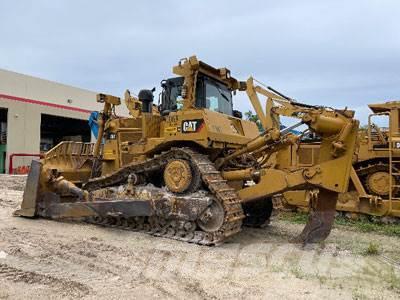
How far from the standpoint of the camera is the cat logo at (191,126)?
276 inches

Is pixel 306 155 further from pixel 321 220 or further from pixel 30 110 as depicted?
pixel 30 110

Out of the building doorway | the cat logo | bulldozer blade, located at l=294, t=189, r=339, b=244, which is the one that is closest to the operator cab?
the cat logo

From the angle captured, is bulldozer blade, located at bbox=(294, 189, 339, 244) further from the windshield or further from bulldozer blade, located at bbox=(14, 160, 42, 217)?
bulldozer blade, located at bbox=(14, 160, 42, 217)

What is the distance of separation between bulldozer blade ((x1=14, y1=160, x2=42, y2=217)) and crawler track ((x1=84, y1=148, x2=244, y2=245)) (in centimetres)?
127

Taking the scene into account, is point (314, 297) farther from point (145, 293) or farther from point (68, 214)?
point (68, 214)

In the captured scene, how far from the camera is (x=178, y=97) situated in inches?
310

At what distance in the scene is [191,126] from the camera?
710cm

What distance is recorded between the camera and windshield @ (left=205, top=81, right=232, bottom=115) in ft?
25.5

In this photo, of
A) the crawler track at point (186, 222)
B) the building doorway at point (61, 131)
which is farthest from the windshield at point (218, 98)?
the building doorway at point (61, 131)

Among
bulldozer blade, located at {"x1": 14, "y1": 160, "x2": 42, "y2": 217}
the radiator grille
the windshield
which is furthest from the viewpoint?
the radiator grille

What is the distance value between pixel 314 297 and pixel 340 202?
611 centimetres

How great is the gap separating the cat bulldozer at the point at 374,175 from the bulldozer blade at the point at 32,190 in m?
4.78

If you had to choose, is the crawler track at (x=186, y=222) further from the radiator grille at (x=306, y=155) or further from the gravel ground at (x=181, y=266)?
the radiator grille at (x=306, y=155)

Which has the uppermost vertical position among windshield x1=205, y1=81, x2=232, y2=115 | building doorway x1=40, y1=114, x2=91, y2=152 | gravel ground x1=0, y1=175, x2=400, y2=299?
building doorway x1=40, y1=114, x2=91, y2=152
